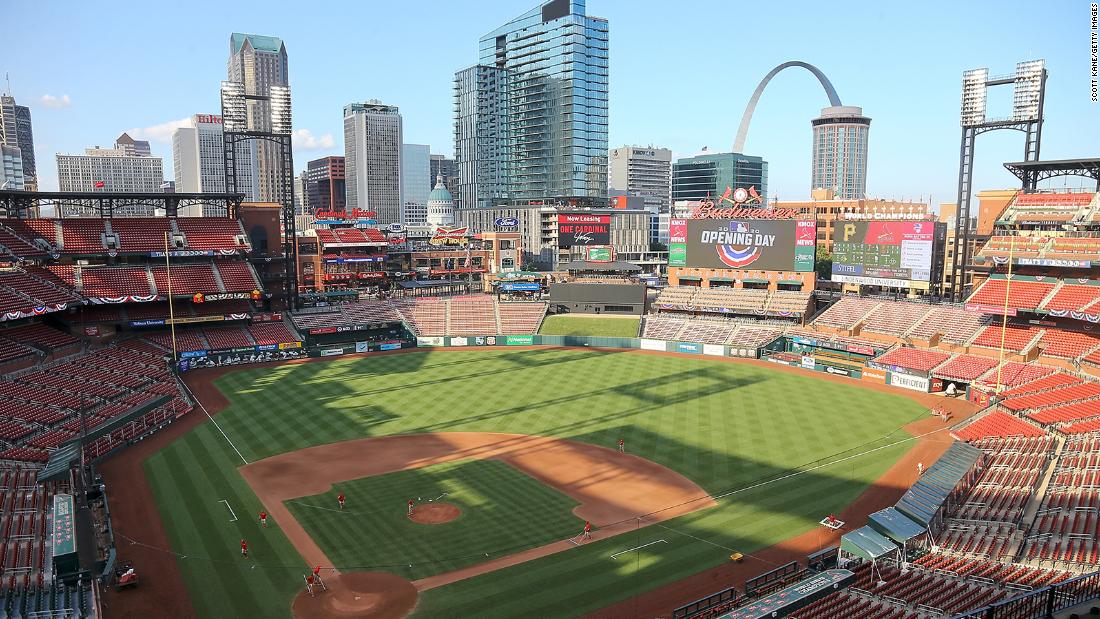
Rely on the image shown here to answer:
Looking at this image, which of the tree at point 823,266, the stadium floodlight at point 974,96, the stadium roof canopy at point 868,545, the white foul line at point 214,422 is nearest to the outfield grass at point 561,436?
the white foul line at point 214,422

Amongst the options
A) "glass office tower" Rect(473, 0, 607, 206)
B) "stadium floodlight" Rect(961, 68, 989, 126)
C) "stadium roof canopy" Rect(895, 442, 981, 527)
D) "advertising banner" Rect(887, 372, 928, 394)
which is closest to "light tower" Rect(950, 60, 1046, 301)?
"stadium floodlight" Rect(961, 68, 989, 126)

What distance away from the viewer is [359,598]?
26984mm

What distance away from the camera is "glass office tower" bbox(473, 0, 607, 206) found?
574 feet

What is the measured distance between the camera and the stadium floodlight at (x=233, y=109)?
277ft

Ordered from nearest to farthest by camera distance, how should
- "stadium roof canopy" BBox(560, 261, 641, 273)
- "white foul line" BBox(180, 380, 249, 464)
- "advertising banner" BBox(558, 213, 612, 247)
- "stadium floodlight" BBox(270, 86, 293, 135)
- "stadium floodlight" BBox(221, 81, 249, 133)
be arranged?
"white foul line" BBox(180, 380, 249, 464), "stadium floodlight" BBox(221, 81, 249, 133), "stadium floodlight" BBox(270, 86, 293, 135), "stadium roof canopy" BBox(560, 261, 641, 273), "advertising banner" BBox(558, 213, 612, 247)

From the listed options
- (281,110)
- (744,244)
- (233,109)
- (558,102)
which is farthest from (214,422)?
(558,102)

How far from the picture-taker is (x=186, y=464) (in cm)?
4150

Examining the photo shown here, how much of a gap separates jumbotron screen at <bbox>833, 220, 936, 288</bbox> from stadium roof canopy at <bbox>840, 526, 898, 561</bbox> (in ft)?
185

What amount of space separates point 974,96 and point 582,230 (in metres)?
62.6

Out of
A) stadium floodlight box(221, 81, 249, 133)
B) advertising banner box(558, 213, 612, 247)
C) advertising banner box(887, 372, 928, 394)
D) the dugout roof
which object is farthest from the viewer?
advertising banner box(558, 213, 612, 247)

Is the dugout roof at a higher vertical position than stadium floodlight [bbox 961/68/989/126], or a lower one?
lower

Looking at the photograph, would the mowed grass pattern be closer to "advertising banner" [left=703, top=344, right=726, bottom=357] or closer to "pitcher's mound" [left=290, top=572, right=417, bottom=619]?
"pitcher's mound" [left=290, top=572, right=417, bottom=619]

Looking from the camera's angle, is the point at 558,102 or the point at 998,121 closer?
the point at 998,121

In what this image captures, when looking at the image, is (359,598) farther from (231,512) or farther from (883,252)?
(883,252)
